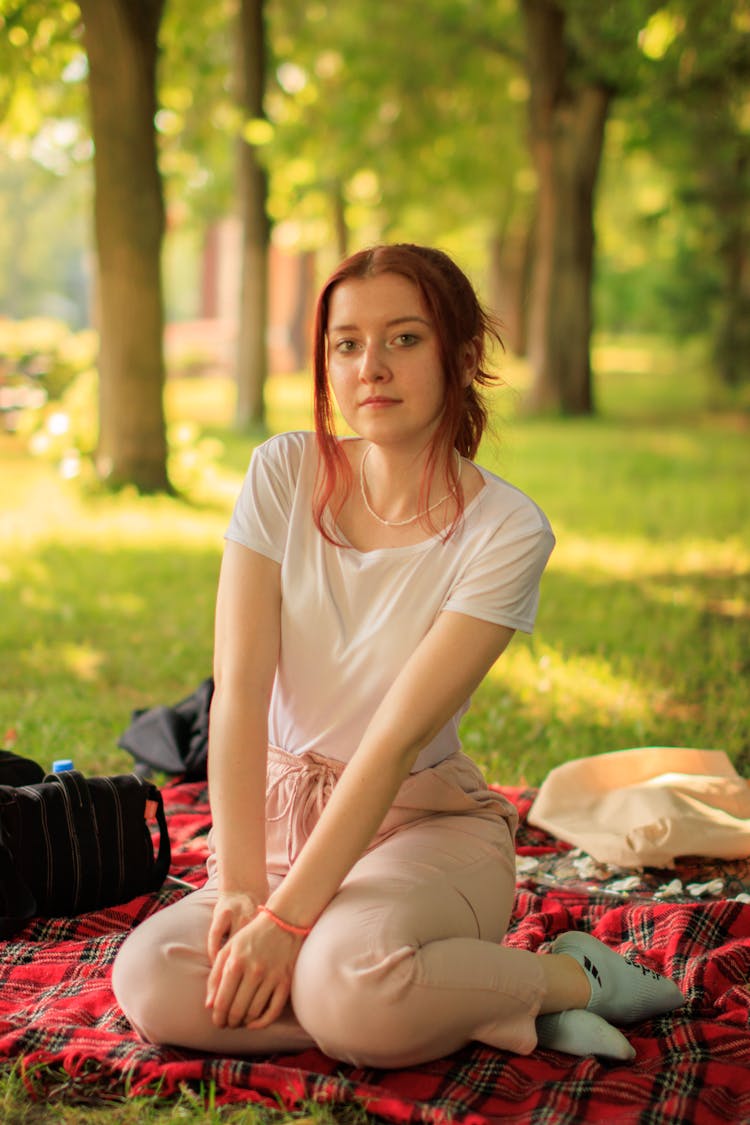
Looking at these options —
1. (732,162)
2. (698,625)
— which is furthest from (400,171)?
(698,625)

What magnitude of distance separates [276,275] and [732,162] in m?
27.9

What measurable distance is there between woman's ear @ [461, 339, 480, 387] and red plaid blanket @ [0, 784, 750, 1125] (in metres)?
1.39

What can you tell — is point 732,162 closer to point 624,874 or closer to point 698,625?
point 698,625

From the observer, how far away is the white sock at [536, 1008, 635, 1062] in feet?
8.39

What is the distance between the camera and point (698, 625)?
22.2ft

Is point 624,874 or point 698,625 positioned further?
point 698,625

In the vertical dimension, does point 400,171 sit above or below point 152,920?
above

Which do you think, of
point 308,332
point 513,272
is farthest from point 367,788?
point 513,272

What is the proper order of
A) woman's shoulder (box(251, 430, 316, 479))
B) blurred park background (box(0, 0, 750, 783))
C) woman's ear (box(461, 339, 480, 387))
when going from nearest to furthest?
woman's ear (box(461, 339, 480, 387)) → woman's shoulder (box(251, 430, 316, 479)) → blurred park background (box(0, 0, 750, 783))

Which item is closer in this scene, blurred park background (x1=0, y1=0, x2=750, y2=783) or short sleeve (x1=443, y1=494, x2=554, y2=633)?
short sleeve (x1=443, y1=494, x2=554, y2=633)

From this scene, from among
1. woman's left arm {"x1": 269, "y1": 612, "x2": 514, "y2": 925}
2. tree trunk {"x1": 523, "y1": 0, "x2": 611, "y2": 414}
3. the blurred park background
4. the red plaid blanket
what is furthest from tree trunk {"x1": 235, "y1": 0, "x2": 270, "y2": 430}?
woman's left arm {"x1": 269, "y1": 612, "x2": 514, "y2": 925}

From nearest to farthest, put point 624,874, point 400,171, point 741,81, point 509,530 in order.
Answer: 1. point 509,530
2. point 624,874
3. point 741,81
4. point 400,171

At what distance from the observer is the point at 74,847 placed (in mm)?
3207

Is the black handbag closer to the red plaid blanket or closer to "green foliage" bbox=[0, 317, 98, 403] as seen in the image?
the red plaid blanket
